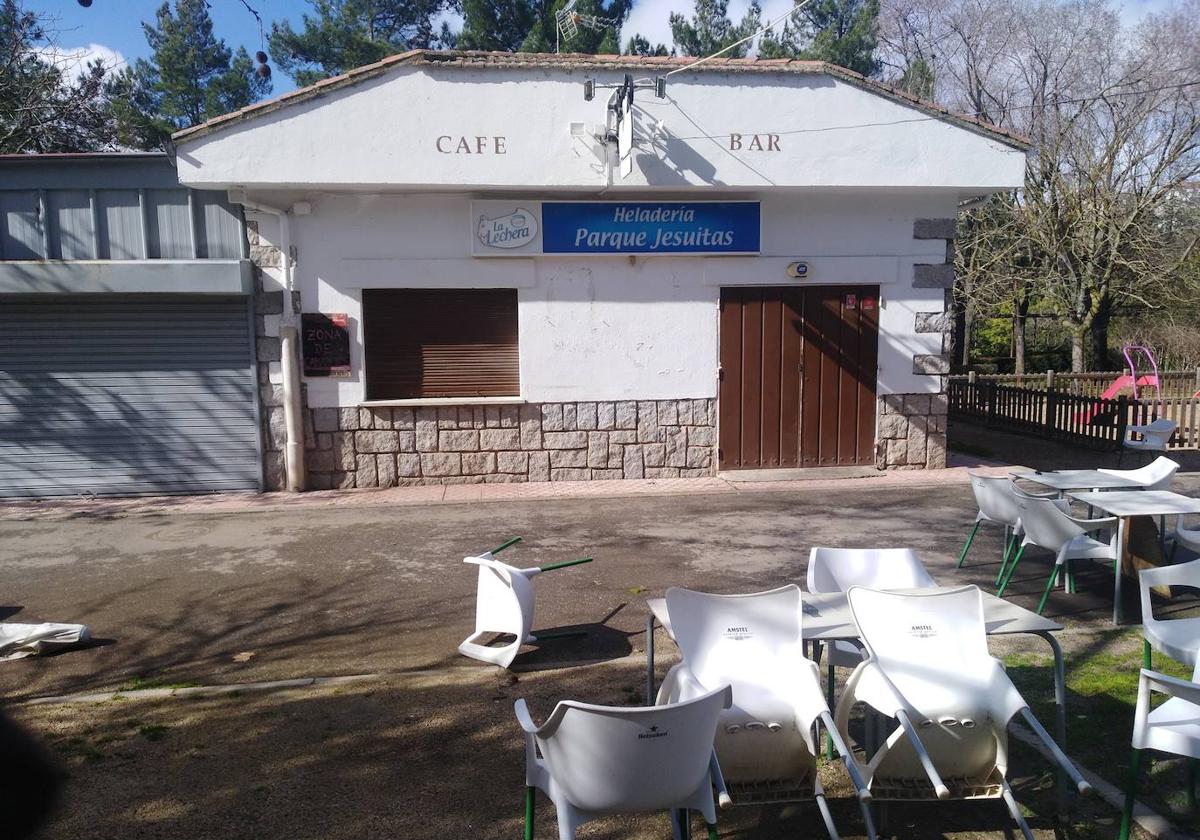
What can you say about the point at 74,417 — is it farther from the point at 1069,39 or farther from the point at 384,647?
the point at 1069,39

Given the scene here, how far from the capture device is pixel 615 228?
1089cm

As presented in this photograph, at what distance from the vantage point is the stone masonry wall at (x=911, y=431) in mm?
11594

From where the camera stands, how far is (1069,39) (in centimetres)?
2358

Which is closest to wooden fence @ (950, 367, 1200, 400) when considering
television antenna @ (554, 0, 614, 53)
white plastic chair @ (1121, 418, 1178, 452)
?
white plastic chair @ (1121, 418, 1178, 452)

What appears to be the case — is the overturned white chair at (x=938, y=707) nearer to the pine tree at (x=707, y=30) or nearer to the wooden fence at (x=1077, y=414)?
the wooden fence at (x=1077, y=414)

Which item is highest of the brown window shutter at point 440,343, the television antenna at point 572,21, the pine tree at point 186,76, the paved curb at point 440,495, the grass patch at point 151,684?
the pine tree at point 186,76

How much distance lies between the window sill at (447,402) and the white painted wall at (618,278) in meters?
0.14

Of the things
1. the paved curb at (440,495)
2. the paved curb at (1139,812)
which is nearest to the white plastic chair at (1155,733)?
the paved curb at (1139,812)

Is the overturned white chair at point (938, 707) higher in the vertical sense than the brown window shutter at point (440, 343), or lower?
lower

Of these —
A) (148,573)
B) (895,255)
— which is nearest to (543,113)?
(895,255)

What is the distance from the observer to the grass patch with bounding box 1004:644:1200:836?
12.0 feet

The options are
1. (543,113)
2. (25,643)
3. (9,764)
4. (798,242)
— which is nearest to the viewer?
(9,764)

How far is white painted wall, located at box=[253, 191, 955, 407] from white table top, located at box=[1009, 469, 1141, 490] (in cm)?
437

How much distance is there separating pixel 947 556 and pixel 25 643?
665 cm
